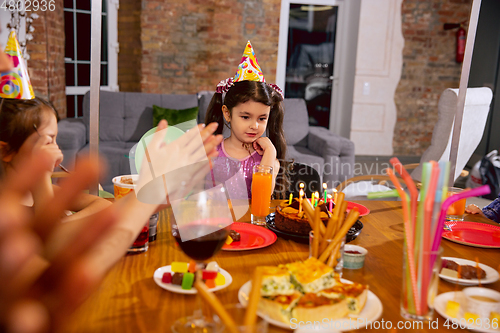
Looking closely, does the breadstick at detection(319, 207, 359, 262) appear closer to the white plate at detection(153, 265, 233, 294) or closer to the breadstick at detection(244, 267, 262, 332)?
the white plate at detection(153, 265, 233, 294)

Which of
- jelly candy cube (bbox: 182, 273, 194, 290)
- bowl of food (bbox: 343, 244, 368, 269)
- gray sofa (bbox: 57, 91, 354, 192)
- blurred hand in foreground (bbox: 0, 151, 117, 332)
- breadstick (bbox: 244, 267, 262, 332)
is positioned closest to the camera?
blurred hand in foreground (bbox: 0, 151, 117, 332)

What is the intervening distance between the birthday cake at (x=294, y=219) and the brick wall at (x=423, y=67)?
508cm

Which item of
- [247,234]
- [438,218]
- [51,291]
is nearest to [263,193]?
[247,234]

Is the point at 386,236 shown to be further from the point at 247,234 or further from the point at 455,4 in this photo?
the point at 455,4

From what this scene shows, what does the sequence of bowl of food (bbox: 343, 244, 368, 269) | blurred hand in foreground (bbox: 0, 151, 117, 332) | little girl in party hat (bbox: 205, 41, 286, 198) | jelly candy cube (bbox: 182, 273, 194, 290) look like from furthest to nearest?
1. little girl in party hat (bbox: 205, 41, 286, 198)
2. bowl of food (bbox: 343, 244, 368, 269)
3. jelly candy cube (bbox: 182, 273, 194, 290)
4. blurred hand in foreground (bbox: 0, 151, 117, 332)

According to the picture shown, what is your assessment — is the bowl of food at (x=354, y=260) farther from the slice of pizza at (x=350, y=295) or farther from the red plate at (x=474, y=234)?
the red plate at (x=474, y=234)

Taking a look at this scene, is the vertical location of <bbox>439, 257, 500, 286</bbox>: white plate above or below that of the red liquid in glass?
below

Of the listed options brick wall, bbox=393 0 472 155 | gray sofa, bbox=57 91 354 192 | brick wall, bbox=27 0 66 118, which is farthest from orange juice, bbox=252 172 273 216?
brick wall, bbox=393 0 472 155

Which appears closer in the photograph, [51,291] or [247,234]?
[51,291]

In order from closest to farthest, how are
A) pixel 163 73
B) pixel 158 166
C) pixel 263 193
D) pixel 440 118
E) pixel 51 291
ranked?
pixel 51 291, pixel 158 166, pixel 263 193, pixel 440 118, pixel 163 73

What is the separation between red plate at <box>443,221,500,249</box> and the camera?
1101 millimetres

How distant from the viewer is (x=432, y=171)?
0.63 m

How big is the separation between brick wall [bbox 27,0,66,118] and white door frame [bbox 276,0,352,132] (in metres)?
2.76

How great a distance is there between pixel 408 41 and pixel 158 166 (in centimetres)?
573
